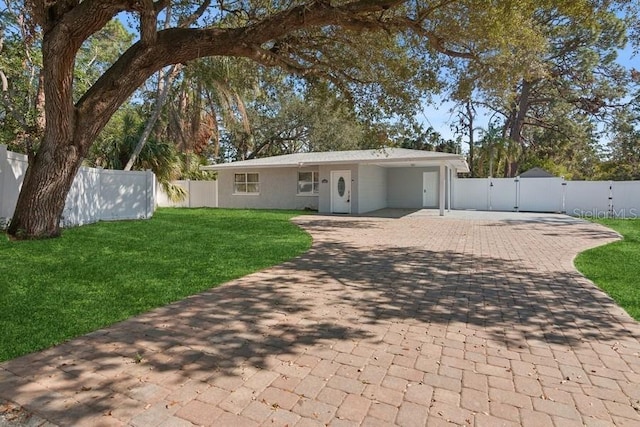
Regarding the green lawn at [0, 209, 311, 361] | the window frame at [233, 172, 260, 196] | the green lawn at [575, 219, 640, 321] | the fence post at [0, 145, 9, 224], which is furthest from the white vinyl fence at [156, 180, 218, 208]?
the green lawn at [575, 219, 640, 321]

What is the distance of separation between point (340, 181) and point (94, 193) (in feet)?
35.7

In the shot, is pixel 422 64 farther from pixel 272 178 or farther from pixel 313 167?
pixel 272 178

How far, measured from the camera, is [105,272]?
6.16 m

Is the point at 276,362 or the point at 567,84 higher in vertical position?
the point at 567,84

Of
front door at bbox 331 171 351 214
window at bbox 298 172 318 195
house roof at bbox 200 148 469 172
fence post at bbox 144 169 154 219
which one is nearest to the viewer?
fence post at bbox 144 169 154 219

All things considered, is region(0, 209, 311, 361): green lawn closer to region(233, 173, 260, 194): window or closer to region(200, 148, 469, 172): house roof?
region(200, 148, 469, 172): house roof

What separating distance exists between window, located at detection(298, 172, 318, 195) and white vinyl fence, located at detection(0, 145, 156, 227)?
28.0 feet

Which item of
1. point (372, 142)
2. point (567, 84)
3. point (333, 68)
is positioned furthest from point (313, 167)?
point (567, 84)

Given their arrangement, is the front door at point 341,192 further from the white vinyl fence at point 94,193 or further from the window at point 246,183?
the white vinyl fence at point 94,193

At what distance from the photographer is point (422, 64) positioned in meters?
11.4

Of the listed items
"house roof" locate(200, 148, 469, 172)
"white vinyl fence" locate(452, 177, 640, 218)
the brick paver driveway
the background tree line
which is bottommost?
the brick paver driveway

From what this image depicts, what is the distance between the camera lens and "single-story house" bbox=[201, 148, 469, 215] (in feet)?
64.2

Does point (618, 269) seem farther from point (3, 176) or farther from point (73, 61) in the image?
point (3, 176)

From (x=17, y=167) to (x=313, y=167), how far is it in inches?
549
